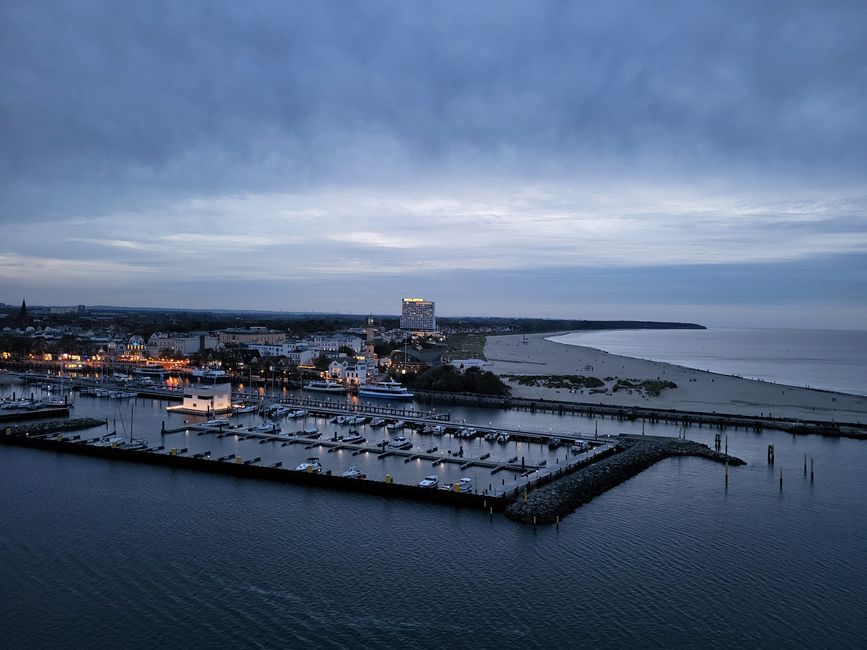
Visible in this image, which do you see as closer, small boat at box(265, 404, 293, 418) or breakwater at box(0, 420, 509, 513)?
breakwater at box(0, 420, 509, 513)

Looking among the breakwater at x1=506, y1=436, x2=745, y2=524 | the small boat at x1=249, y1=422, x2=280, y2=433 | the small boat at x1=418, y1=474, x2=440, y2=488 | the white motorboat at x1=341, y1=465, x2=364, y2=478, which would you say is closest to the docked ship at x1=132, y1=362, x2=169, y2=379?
the small boat at x1=249, y1=422, x2=280, y2=433

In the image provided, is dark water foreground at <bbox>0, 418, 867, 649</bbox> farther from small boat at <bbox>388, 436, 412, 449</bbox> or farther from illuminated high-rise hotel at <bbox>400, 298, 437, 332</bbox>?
illuminated high-rise hotel at <bbox>400, 298, 437, 332</bbox>

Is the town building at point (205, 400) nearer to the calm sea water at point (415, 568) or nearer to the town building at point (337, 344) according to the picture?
the calm sea water at point (415, 568)

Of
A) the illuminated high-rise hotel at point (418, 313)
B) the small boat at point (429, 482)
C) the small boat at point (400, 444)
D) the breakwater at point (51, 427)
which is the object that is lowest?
the breakwater at point (51, 427)

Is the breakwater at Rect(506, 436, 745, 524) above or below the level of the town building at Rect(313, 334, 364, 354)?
below

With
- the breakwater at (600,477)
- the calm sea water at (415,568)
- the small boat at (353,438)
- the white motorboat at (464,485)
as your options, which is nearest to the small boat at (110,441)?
the calm sea water at (415,568)

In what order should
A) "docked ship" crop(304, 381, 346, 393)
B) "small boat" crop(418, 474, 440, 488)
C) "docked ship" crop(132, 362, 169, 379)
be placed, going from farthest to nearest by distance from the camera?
"docked ship" crop(132, 362, 169, 379) → "docked ship" crop(304, 381, 346, 393) → "small boat" crop(418, 474, 440, 488)
